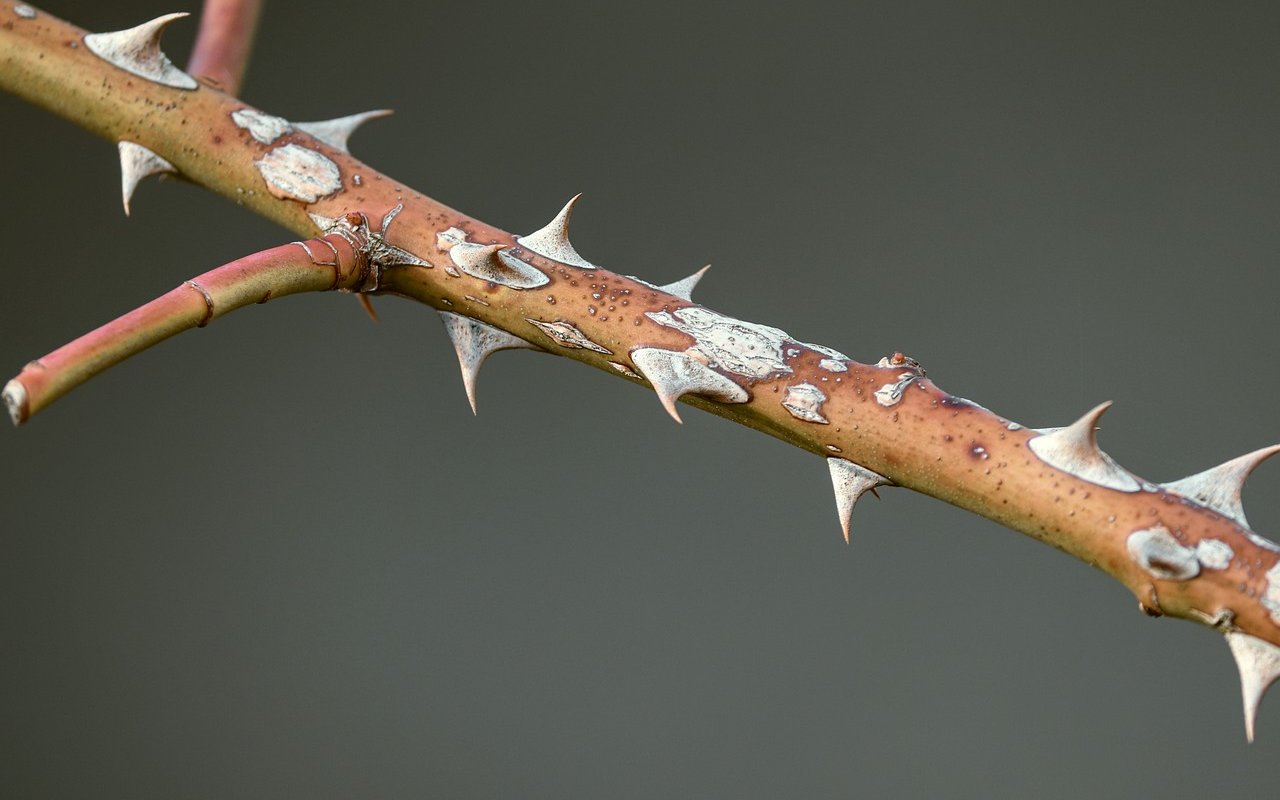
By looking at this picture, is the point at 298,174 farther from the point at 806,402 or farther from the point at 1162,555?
the point at 1162,555

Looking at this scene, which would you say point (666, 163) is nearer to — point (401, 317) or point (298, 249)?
point (401, 317)

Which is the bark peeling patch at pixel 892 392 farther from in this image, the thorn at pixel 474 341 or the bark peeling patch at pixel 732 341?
the thorn at pixel 474 341

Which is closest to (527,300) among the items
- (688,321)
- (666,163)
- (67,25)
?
A: (688,321)

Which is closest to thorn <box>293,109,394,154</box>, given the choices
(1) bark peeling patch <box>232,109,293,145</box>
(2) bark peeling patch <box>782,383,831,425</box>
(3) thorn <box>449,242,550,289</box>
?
(1) bark peeling patch <box>232,109,293,145</box>

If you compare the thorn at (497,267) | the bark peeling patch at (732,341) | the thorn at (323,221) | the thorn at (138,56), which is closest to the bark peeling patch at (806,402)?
the bark peeling patch at (732,341)

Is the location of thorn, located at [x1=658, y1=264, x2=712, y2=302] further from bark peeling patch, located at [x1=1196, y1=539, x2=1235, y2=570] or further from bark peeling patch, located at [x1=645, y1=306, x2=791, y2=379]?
bark peeling patch, located at [x1=1196, y1=539, x2=1235, y2=570]
